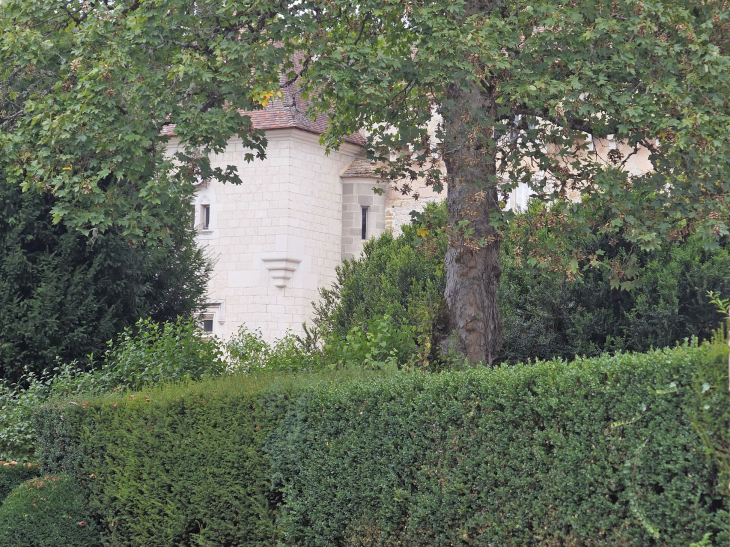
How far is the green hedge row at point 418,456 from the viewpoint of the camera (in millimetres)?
4898

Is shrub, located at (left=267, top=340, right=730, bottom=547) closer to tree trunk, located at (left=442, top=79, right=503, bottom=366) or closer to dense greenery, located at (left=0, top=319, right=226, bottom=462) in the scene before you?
tree trunk, located at (left=442, top=79, right=503, bottom=366)

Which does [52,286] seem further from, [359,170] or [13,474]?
[359,170]

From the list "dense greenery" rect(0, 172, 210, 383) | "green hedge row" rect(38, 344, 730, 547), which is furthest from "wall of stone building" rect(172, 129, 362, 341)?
"green hedge row" rect(38, 344, 730, 547)

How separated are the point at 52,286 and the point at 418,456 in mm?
7604

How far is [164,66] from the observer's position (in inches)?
404

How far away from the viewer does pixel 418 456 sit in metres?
6.75

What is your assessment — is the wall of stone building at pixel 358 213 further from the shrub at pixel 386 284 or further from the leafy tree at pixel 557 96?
the leafy tree at pixel 557 96

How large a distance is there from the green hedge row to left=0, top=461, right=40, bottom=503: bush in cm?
41

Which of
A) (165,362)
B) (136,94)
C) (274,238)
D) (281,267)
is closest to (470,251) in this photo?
(136,94)

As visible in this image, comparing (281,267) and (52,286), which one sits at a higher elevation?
(281,267)

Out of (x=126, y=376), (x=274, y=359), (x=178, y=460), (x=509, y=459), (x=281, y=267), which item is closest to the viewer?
(x=509, y=459)

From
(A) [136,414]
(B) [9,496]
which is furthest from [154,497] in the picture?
(B) [9,496]

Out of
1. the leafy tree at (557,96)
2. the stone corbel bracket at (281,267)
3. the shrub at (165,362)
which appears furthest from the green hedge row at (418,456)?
the stone corbel bracket at (281,267)

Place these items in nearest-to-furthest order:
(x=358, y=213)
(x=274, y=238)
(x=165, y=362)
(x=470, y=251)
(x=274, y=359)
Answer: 1. (x=470, y=251)
2. (x=274, y=359)
3. (x=165, y=362)
4. (x=274, y=238)
5. (x=358, y=213)
